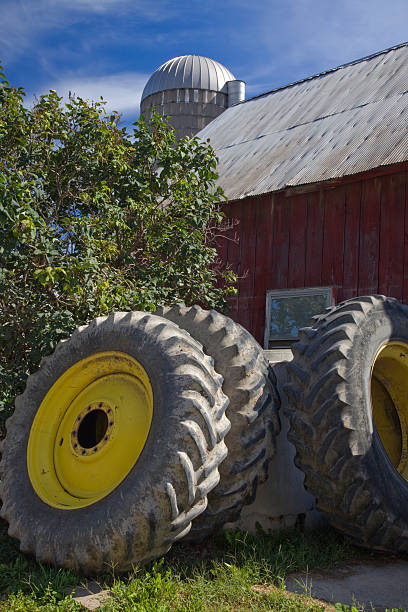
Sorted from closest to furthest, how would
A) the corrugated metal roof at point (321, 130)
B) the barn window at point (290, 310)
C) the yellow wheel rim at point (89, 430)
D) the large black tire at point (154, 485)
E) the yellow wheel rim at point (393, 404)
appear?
the large black tire at point (154, 485), the yellow wheel rim at point (89, 430), the yellow wheel rim at point (393, 404), the corrugated metal roof at point (321, 130), the barn window at point (290, 310)

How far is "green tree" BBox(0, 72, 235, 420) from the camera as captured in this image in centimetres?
570

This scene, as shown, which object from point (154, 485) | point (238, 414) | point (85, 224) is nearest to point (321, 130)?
point (85, 224)

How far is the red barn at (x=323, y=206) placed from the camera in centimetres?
841

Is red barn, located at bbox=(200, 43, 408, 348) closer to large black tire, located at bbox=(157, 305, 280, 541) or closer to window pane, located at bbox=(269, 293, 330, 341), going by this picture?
window pane, located at bbox=(269, 293, 330, 341)

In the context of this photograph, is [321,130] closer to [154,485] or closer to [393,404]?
[393,404]

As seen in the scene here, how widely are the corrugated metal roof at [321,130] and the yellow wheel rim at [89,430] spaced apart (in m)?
5.42

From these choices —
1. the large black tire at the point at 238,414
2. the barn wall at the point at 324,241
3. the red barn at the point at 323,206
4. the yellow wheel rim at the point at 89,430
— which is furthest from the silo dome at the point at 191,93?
the yellow wheel rim at the point at 89,430

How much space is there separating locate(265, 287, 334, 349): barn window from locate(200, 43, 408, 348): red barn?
0.02 m

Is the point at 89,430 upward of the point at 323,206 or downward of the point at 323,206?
downward

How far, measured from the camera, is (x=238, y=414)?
383 centimetres

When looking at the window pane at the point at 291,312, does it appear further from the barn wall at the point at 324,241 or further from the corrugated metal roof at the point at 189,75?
the corrugated metal roof at the point at 189,75

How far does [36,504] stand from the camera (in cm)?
361

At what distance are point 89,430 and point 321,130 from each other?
25.5ft

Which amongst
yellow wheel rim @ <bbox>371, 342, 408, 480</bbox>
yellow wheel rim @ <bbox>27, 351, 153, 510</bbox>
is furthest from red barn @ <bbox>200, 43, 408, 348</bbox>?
yellow wheel rim @ <bbox>27, 351, 153, 510</bbox>
